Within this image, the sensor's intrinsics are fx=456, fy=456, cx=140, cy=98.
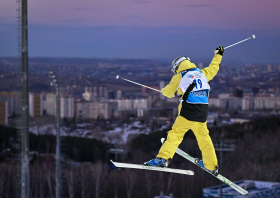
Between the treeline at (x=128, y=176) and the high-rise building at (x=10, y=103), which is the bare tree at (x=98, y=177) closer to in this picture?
the treeline at (x=128, y=176)

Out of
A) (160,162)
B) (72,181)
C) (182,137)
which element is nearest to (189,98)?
(182,137)

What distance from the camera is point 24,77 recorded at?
8.88 meters

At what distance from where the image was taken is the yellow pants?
5.06m

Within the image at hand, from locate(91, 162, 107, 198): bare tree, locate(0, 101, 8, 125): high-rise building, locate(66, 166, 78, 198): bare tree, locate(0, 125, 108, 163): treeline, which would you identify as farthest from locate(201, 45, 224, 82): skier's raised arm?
locate(0, 101, 8, 125): high-rise building

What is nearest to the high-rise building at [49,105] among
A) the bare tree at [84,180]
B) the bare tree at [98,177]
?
the bare tree at [98,177]

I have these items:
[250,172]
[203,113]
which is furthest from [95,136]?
[203,113]

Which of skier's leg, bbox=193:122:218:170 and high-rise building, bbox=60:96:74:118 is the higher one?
skier's leg, bbox=193:122:218:170

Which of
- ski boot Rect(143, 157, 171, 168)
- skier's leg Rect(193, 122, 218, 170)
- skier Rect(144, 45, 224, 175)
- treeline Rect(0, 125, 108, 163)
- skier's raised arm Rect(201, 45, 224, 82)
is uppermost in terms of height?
skier's raised arm Rect(201, 45, 224, 82)

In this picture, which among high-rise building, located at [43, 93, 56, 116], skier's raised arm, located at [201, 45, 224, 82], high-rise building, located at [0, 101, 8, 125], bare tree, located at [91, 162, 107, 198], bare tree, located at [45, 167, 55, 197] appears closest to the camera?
skier's raised arm, located at [201, 45, 224, 82]

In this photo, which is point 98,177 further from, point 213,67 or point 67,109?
point 213,67

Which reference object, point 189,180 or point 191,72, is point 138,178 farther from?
point 191,72

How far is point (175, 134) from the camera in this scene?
509cm

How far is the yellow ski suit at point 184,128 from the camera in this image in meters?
4.98

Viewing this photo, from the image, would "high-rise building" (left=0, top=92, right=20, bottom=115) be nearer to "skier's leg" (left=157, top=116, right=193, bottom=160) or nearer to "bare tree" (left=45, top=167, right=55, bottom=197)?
"bare tree" (left=45, top=167, right=55, bottom=197)
